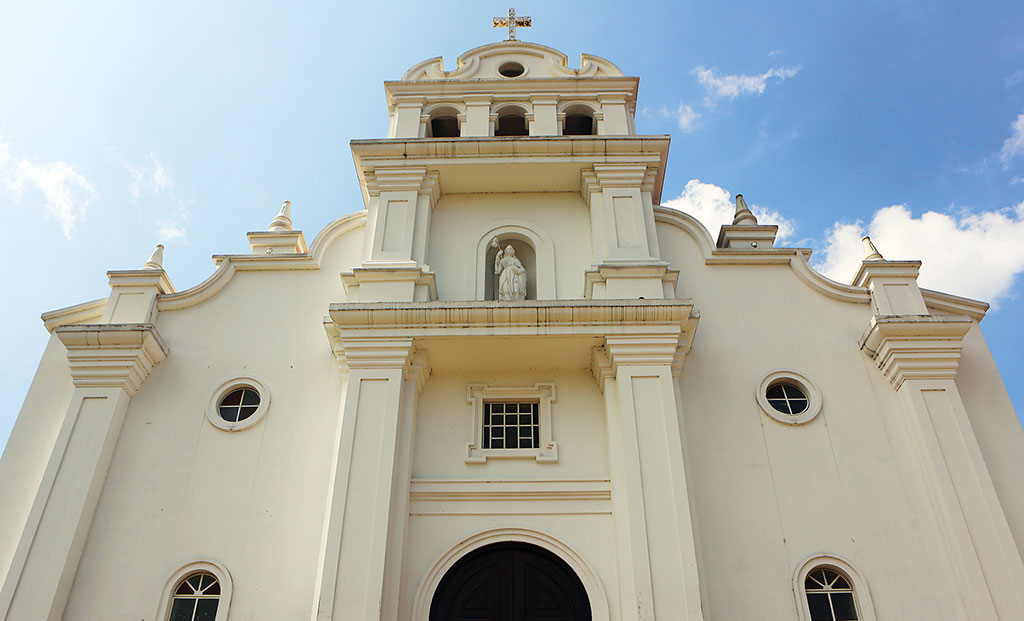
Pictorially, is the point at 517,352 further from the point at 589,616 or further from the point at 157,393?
the point at 157,393

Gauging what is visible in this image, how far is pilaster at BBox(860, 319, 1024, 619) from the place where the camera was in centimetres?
1062

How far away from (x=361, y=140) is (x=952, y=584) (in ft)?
38.5

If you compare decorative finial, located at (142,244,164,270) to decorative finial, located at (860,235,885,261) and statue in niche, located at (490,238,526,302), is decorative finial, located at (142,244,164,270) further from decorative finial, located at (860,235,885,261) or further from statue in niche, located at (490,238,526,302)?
decorative finial, located at (860,235,885,261)

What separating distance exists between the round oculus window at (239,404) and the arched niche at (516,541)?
3.99 meters

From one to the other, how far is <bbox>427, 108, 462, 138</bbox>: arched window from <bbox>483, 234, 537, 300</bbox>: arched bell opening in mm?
3303

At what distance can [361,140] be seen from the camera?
15.2 meters

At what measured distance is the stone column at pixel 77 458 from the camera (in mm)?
10828

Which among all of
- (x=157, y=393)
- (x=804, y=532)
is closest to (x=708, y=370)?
(x=804, y=532)

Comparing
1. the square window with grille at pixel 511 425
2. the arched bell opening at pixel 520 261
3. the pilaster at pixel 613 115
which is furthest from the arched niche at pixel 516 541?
the pilaster at pixel 613 115

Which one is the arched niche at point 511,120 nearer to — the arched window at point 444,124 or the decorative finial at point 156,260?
the arched window at point 444,124

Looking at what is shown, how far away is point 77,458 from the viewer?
11930mm

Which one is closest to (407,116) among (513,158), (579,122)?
(513,158)

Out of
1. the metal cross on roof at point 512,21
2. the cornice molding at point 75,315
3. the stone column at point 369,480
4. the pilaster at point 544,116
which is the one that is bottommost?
the stone column at point 369,480

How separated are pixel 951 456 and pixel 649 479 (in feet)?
14.5
